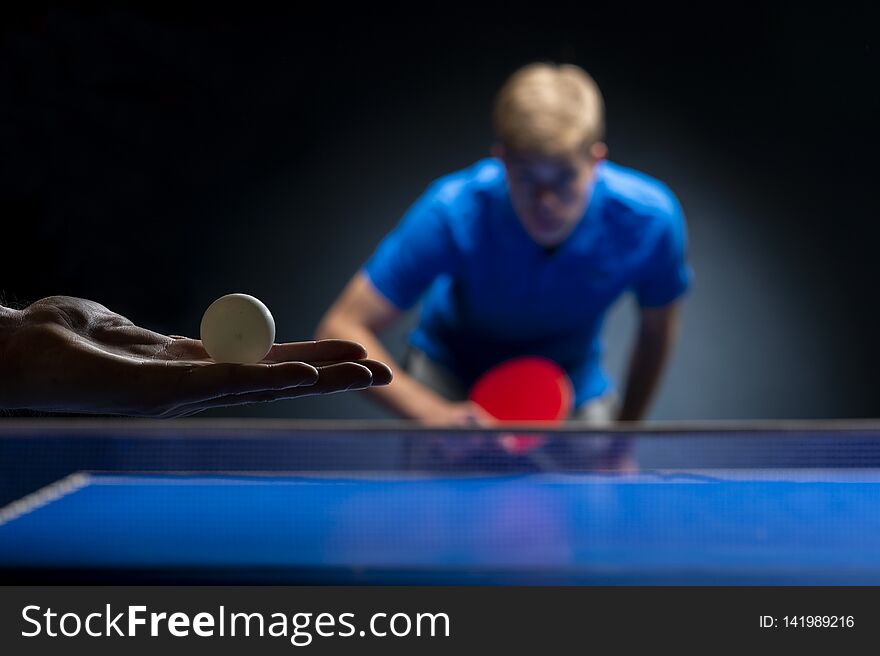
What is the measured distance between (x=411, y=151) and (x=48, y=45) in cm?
160

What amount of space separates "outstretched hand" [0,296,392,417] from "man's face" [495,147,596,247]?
164cm

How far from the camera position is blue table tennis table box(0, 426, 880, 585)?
2.01 metres

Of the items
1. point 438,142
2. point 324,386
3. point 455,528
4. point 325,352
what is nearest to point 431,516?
point 455,528

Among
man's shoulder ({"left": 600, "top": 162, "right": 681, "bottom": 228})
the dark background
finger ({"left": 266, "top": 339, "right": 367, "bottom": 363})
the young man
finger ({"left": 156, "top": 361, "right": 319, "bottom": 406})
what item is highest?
the dark background

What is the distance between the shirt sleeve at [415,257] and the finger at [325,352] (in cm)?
177

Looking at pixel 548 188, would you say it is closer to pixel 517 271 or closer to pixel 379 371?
pixel 517 271

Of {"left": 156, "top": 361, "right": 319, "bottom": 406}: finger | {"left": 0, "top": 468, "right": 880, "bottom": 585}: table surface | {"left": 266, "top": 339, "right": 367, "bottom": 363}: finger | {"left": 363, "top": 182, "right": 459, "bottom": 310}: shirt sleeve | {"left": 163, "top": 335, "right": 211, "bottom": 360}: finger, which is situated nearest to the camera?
{"left": 156, "top": 361, "right": 319, "bottom": 406}: finger

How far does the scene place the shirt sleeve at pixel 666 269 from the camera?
3.22 meters

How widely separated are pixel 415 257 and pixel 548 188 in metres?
0.49

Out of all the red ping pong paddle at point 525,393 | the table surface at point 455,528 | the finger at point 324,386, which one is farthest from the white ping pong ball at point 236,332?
the red ping pong paddle at point 525,393

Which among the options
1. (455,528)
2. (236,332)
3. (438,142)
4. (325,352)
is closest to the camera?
(325,352)

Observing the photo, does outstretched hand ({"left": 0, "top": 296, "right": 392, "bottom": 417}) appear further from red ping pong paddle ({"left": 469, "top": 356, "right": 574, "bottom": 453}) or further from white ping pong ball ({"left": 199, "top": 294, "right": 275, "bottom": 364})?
red ping pong paddle ({"left": 469, "top": 356, "right": 574, "bottom": 453})

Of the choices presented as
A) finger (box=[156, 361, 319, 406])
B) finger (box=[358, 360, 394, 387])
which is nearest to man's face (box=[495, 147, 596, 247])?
finger (box=[358, 360, 394, 387])

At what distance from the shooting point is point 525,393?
2.97m
